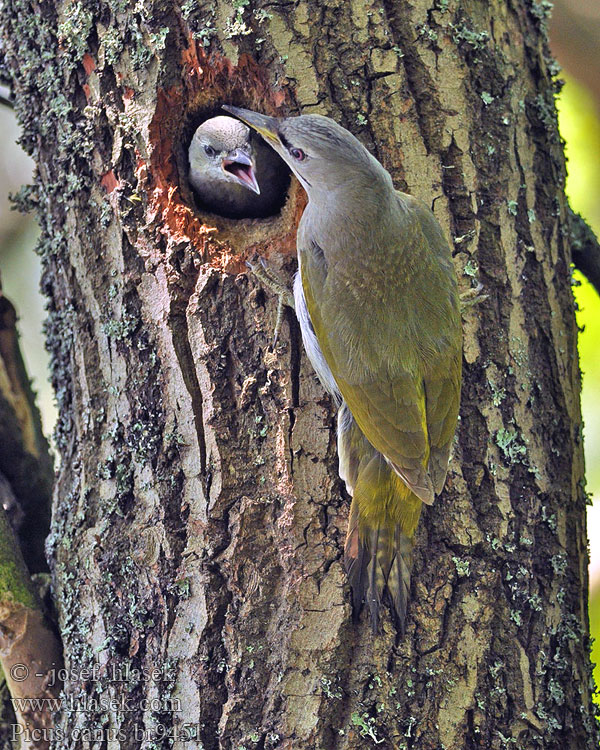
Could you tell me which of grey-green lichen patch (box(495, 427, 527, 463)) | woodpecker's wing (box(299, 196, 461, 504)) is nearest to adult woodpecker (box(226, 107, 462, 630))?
woodpecker's wing (box(299, 196, 461, 504))

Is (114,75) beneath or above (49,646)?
above

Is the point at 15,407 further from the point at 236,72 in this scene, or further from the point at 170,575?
the point at 236,72

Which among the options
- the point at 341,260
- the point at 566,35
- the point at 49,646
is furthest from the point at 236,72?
the point at 566,35

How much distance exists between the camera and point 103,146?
2.59 m

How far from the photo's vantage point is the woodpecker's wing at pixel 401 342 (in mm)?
2365

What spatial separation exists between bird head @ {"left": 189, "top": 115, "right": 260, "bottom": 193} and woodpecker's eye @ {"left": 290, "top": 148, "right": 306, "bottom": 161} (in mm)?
496

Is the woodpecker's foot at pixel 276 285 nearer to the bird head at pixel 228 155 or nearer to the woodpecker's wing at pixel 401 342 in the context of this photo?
the woodpecker's wing at pixel 401 342

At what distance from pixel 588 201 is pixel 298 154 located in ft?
8.21

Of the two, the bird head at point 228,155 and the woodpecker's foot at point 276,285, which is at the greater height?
the bird head at point 228,155

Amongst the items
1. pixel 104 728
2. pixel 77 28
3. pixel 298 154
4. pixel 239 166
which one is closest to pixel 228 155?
pixel 239 166

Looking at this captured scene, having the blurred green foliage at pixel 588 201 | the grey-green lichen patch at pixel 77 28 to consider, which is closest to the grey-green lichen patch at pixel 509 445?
the grey-green lichen patch at pixel 77 28

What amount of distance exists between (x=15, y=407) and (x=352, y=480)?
1304 millimetres

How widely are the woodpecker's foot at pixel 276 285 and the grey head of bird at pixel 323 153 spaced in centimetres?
30

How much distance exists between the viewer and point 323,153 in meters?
2.52
